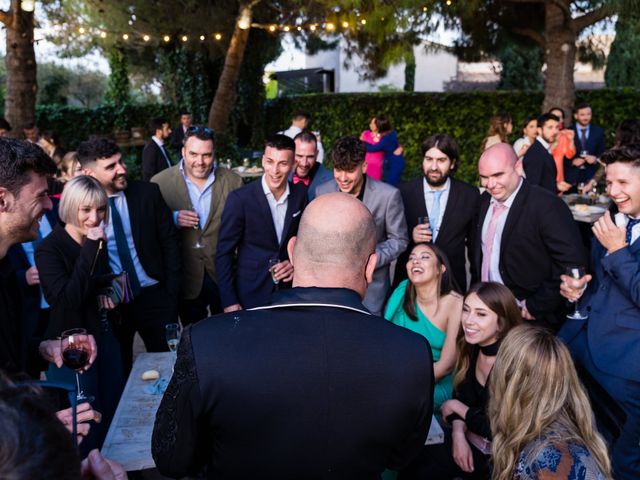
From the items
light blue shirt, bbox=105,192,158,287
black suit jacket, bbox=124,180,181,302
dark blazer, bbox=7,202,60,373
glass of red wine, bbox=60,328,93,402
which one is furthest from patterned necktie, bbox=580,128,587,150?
glass of red wine, bbox=60,328,93,402

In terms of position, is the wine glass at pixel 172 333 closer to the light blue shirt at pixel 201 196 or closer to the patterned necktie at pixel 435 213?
the light blue shirt at pixel 201 196

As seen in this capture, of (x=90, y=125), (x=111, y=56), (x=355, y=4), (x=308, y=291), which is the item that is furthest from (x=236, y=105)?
(x=308, y=291)

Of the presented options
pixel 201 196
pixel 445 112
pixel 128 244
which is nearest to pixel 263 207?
pixel 201 196

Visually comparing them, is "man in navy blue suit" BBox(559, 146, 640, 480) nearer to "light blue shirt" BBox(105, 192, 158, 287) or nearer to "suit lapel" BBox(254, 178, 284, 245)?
"suit lapel" BBox(254, 178, 284, 245)

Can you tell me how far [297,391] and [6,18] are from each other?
29.4 feet

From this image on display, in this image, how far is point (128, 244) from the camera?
372 cm

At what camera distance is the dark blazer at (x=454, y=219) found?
4.02 metres

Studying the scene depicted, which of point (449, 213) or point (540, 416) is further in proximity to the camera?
point (449, 213)

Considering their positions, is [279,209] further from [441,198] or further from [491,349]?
[491,349]

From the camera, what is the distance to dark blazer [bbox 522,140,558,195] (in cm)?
596

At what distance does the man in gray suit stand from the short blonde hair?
4.60 ft

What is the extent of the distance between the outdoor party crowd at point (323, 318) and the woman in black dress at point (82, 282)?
0.01 metres

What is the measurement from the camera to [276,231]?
3873 millimetres

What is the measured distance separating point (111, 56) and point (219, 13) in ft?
27.6
